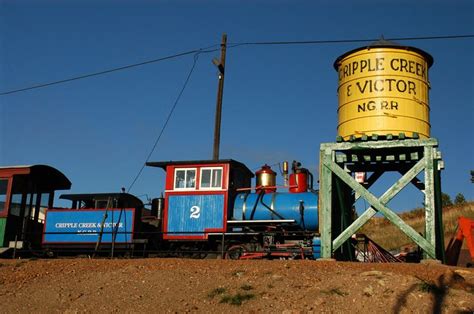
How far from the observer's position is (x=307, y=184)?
20.5 m

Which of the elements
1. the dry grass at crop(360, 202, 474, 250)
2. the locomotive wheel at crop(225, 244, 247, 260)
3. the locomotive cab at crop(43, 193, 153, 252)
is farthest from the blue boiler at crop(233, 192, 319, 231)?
the dry grass at crop(360, 202, 474, 250)

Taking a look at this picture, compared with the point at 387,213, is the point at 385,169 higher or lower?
higher

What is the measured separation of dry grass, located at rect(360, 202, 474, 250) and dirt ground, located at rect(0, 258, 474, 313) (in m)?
19.8

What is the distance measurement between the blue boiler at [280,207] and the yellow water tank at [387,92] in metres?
4.72

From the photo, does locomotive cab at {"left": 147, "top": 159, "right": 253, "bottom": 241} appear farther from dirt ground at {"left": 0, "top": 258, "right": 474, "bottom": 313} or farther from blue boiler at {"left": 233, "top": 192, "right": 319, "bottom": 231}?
dirt ground at {"left": 0, "top": 258, "right": 474, "bottom": 313}

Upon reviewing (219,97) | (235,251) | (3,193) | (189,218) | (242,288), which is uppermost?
(219,97)

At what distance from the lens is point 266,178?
68.9ft

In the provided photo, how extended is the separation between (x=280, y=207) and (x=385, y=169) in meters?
4.40

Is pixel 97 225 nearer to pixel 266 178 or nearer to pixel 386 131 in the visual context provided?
pixel 266 178

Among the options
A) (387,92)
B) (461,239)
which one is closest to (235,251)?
(461,239)

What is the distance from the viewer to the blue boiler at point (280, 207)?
19.2m

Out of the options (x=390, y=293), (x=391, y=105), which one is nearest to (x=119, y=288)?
(x=390, y=293)

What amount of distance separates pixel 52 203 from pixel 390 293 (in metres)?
16.1

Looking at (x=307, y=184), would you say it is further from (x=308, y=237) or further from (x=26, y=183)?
(x=26, y=183)
